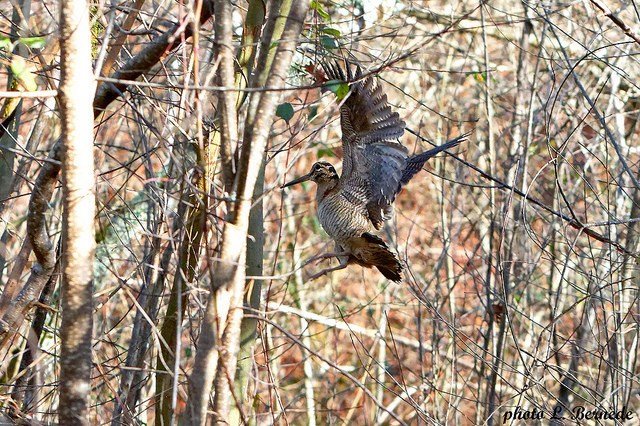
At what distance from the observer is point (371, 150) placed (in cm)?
420

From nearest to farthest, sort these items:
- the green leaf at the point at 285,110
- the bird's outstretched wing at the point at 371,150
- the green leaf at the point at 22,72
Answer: the green leaf at the point at 22,72, the green leaf at the point at 285,110, the bird's outstretched wing at the point at 371,150

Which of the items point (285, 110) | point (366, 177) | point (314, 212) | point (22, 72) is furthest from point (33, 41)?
point (314, 212)

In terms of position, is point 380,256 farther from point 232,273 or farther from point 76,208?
point 76,208

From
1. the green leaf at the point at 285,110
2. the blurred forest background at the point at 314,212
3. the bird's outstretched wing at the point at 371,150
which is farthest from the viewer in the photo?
the bird's outstretched wing at the point at 371,150

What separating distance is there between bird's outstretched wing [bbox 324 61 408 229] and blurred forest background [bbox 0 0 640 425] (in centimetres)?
28

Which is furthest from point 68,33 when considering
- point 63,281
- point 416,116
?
point 416,116

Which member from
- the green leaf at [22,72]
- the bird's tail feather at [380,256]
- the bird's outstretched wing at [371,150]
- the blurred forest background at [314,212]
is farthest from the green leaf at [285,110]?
the bird's tail feather at [380,256]

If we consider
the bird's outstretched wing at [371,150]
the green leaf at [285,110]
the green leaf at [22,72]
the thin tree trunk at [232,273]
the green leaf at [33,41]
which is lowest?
the thin tree trunk at [232,273]

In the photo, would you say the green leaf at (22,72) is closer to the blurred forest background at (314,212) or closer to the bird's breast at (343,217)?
the blurred forest background at (314,212)

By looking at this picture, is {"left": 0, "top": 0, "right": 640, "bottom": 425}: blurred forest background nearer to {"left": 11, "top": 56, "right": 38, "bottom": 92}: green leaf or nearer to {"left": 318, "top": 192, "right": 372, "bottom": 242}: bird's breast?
{"left": 11, "top": 56, "right": 38, "bottom": 92}: green leaf

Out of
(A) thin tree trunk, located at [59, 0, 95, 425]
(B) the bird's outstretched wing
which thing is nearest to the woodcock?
(B) the bird's outstretched wing

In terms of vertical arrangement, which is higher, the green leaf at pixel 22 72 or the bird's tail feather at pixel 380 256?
the green leaf at pixel 22 72

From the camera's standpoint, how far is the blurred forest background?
8.45ft

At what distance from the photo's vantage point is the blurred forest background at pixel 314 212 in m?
2.58
